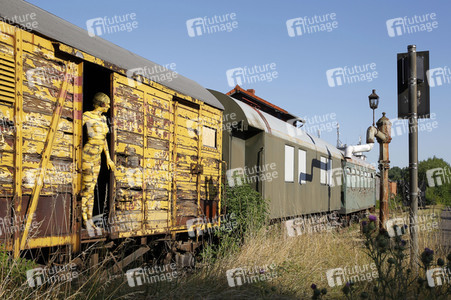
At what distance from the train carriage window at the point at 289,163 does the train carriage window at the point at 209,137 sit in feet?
11.3

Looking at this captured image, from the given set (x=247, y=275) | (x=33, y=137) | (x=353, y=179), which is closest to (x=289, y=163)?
(x=247, y=275)

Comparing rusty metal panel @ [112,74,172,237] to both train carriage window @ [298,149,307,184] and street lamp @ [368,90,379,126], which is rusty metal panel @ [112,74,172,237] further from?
street lamp @ [368,90,379,126]

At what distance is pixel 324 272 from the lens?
6.74 m

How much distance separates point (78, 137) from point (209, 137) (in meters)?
3.49

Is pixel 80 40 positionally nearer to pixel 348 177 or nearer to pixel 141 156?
pixel 141 156

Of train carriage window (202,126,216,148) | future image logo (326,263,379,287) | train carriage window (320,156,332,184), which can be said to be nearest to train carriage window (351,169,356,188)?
train carriage window (320,156,332,184)

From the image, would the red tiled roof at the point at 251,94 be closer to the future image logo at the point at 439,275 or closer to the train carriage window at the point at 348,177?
the train carriage window at the point at 348,177

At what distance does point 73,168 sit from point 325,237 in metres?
5.13

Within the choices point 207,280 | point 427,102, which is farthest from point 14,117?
point 427,102

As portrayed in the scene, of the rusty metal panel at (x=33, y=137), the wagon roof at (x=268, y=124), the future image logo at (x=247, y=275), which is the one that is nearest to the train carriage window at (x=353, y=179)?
the wagon roof at (x=268, y=124)

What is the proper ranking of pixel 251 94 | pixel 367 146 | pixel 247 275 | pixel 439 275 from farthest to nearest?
pixel 251 94 → pixel 367 146 → pixel 247 275 → pixel 439 275

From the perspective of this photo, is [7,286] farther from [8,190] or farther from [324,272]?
[324,272]

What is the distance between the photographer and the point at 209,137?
827cm

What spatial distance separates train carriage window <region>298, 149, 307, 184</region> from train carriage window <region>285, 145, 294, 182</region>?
0.59 meters
